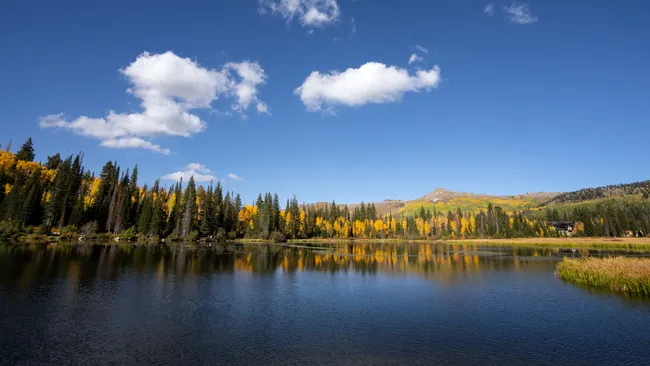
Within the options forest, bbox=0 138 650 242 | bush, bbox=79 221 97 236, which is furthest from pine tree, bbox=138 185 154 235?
bush, bbox=79 221 97 236

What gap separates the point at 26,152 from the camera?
125750mm

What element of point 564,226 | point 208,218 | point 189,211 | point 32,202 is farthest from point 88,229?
point 564,226

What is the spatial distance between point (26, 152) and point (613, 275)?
174 metres

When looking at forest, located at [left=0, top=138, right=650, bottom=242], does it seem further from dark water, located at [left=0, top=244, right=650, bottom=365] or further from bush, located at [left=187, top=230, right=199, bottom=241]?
dark water, located at [left=0, top=244, right=650, bottom=365]

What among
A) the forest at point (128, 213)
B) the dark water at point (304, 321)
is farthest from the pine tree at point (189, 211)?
the dark water at point (304, 321)

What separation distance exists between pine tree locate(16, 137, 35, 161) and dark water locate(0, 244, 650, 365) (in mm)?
116642

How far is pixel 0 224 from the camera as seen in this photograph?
82.5m

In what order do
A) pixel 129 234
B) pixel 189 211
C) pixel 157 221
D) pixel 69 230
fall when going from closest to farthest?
pixel 69 230
pixel 129 234
pixel 157 221
pixel 189 211

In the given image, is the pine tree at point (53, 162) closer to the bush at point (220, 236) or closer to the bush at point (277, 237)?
the bush at point (220, 236)

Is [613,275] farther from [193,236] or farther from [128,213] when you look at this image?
[128,213]

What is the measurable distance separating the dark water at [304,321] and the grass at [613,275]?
3.09 m

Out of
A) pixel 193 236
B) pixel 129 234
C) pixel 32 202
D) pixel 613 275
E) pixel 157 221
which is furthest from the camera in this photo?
pixel 157 221

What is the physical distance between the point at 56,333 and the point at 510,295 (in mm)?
35587

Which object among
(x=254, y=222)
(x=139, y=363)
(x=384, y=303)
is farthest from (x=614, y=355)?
(x=254, y=222)
